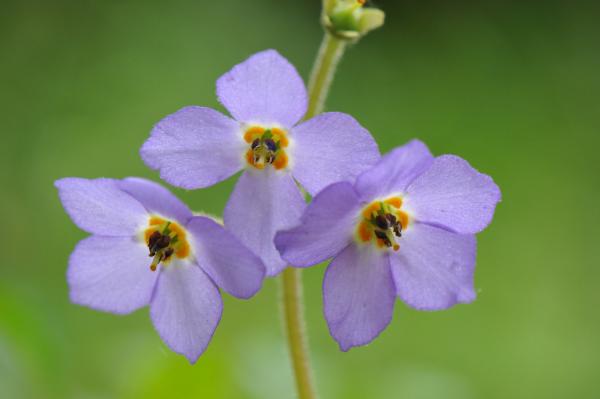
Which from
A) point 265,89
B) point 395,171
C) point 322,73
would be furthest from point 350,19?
point 395,171

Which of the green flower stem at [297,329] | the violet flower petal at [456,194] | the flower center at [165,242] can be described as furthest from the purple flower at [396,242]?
the flower center at [165,242]

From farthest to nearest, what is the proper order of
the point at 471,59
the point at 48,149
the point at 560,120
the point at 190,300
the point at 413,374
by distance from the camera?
the point at 471,59 → the point at 560,120 → the point at 48,149 → the point at 413,374 → the point at 190,300

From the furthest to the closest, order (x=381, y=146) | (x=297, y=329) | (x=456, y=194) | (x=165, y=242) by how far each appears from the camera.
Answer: (x=381, y=146)
(x=297, y=329)
(x=165, y=242)
(x=456, y=194)

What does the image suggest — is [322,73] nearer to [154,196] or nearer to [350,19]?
[350,19]

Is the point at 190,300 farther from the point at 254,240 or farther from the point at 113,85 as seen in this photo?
the point at 113,85

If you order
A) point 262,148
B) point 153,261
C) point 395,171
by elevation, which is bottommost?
point 153,261

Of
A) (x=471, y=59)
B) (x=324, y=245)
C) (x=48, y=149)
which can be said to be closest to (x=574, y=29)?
(x=471, y=59)
